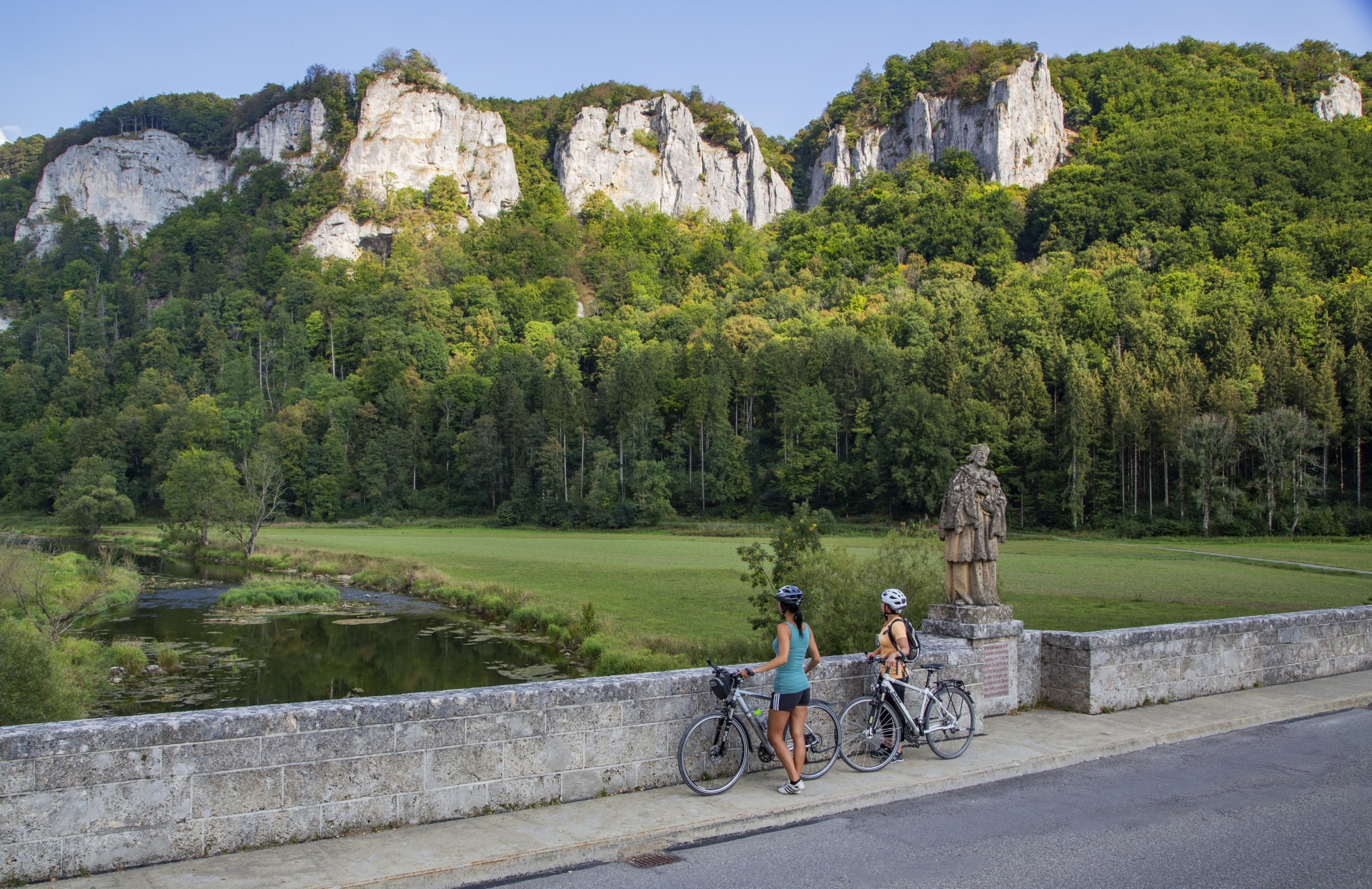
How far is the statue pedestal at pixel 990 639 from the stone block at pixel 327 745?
691 cm

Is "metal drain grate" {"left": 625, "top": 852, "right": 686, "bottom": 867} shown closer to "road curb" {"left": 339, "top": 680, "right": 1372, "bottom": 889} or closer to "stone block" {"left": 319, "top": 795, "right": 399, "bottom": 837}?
"road curb" {"left": 339, "top": 680, "right": 1372, "bottom": 889}

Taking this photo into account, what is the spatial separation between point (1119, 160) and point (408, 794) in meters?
164

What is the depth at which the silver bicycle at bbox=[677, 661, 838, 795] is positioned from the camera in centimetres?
832

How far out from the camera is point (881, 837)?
24.1 feet

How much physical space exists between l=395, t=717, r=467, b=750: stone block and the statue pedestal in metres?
6.27

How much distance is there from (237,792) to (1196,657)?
41.1 ft

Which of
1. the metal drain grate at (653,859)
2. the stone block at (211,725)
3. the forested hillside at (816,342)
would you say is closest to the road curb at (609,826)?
the metal drain grate at (653,859)

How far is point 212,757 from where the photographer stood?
6750 millimetres

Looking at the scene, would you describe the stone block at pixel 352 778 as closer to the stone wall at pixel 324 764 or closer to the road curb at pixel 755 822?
the stone wall at pixel 324 764

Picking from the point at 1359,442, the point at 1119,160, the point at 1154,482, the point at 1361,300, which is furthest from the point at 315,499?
the point at 1119,160

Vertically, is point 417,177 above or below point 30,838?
above

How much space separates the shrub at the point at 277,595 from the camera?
131ft

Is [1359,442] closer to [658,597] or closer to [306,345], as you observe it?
[658,597]

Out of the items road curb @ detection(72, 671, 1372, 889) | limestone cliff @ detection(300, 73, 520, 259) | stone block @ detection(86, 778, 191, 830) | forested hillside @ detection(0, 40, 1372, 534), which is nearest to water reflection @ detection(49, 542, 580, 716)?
road curb @ detection(72, 671, 1372, 889)
